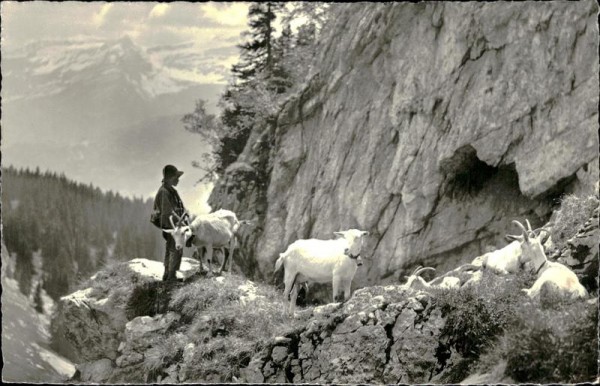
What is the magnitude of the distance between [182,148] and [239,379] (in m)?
8.60

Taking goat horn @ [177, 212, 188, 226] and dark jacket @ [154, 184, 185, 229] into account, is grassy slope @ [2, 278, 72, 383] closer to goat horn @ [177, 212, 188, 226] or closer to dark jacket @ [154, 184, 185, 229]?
dark jacket @ [154, 184, 185, 229]

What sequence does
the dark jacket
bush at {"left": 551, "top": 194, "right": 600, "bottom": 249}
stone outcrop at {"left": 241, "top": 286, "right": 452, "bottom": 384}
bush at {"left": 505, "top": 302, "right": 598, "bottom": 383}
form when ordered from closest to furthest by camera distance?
bush at {"left": 505, "top": 302, "right": 598, "bottom": 383} < stone outcrop at {"left": 241, "top": 286, "right": 452, "bottom": 384} < bush at {"left": 551, "top": 194, "right": 600, "bottom": 249} < the dark jacket

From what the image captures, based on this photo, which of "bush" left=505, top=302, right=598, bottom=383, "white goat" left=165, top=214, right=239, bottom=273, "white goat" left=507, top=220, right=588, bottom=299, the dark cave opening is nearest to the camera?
"bush" left=505, top=302, right=598, bottom=383

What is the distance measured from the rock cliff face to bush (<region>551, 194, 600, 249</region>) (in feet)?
2.55

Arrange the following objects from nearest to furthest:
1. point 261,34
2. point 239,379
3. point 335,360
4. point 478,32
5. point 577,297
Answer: point 577,297 < point 335,360 < point 239,379 < point 478,32 < point 261,34

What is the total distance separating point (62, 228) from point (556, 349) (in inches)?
517

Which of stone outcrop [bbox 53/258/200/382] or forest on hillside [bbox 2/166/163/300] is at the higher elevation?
forest on hillside [bbox 2/166/163/300]

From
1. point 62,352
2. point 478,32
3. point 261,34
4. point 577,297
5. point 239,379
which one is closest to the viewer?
point 577,297

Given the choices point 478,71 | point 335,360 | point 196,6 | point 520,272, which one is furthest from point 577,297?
point 196,6

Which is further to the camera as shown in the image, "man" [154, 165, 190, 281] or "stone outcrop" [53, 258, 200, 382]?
"man" [154, 165, 190, 281]

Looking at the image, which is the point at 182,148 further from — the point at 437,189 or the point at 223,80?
the point at 437,189

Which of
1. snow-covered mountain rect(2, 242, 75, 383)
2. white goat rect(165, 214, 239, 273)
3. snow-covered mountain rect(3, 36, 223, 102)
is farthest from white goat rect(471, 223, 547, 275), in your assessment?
snow-covered mountain rect(2, 242, 75, 383)

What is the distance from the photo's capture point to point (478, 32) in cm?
1845

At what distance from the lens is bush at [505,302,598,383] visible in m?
10.5
